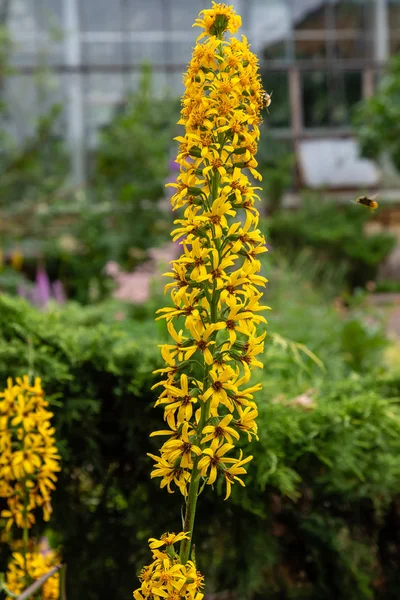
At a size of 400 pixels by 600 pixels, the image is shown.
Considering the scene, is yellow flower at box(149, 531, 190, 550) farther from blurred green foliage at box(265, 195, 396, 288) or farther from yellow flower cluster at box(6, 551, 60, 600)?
blurred green foliage at box(265, 195, 396, 288)

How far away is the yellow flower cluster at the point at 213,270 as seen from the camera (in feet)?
2.76

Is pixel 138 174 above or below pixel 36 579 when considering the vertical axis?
above

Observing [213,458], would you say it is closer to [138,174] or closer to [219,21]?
[219,21]

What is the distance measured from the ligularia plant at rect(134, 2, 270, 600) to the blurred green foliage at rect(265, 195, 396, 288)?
25.5 ft

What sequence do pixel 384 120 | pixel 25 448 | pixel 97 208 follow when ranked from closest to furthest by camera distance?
pixel 25 448
pixel 97 208
pixel 384 120

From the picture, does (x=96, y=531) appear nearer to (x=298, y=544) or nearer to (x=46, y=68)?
(x=298, y=544)

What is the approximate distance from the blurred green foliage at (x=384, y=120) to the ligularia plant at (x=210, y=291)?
24.4 ft

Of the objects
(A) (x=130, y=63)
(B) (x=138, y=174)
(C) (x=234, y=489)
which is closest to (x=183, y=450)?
(C) (x=234, y=489)

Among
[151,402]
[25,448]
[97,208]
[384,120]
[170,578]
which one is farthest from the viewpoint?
[384,120]

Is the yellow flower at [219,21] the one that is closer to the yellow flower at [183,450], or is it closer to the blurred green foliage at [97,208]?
the yellow flower at [183,450]

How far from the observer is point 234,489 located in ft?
5.14

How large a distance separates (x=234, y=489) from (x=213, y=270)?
842 millimetres

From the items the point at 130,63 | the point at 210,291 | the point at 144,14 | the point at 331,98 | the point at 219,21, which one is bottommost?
the point at 210,291

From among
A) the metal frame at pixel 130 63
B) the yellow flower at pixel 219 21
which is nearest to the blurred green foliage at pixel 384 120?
the metal frame at pixel 130 63
